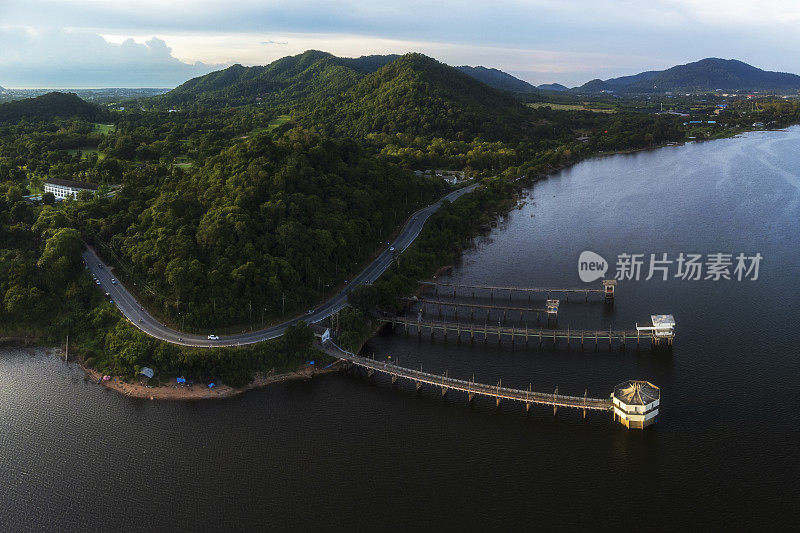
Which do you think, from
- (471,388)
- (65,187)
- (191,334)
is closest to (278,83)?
(65,187)

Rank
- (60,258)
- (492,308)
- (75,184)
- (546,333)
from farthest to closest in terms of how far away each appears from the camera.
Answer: (75,184)
(492,308)
(60,258)
(546,333)

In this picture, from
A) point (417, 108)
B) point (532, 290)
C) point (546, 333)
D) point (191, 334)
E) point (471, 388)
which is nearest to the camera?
point (471, 388)

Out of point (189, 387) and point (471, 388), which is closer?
point (471, 388)

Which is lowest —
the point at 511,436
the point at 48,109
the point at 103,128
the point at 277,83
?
the point at 511,436

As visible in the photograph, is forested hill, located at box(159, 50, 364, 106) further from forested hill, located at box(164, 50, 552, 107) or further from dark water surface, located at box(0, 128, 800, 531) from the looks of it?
dark water surface, located at box(0, 128, 800, 531)

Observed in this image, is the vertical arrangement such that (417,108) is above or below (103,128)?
above

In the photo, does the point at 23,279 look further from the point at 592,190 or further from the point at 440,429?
the point at 592,190

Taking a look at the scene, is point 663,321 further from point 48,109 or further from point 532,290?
point 48,109

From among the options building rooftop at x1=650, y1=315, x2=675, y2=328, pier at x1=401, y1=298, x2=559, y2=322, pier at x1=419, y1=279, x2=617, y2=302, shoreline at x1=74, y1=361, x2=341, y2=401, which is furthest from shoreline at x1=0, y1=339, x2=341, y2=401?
building rooftop at x1=650, y1=315, x2=675, y2=328
